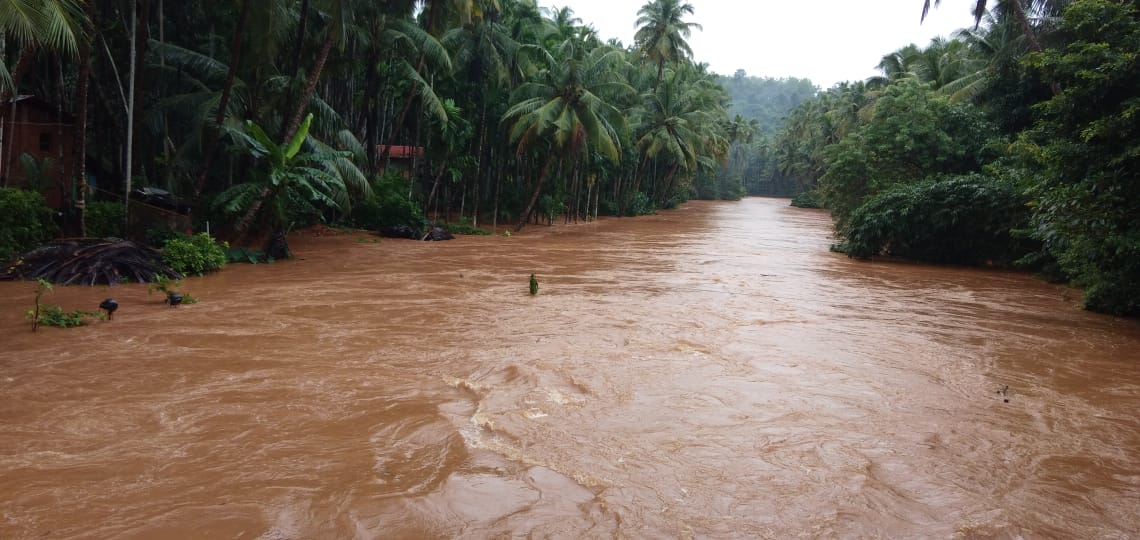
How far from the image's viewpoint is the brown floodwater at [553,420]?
370cm

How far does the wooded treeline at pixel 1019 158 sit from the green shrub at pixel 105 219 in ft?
50.7

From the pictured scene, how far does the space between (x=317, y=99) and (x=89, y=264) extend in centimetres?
802

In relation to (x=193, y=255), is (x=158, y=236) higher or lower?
higher

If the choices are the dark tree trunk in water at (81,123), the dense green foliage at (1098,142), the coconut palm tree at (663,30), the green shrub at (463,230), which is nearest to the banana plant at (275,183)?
the dark tree trunk in water at (81,123)

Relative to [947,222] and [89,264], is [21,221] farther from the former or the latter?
[947,222]

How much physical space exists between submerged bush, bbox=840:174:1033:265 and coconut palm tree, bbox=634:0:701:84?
21.4 meters

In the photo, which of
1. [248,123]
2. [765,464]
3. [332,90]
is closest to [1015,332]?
[765,464]

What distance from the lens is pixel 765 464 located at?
4.50 meters

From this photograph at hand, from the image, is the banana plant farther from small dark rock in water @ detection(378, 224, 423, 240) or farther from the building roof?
the building roof

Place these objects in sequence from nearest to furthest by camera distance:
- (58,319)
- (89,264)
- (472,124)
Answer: (58,319)
(89,264)
(472,124)

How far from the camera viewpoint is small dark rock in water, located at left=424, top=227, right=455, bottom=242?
20.8 m

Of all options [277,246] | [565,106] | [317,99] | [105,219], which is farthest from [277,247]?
[565,106]

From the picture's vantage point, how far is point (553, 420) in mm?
5238

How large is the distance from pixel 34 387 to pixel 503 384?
374 centimetres
